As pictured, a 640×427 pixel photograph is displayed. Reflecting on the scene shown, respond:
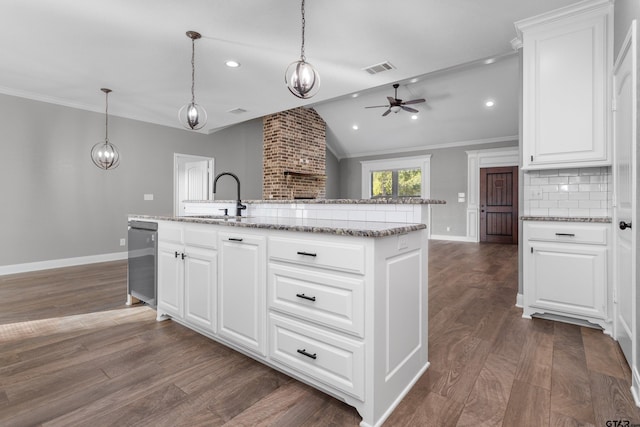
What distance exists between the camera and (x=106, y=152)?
4.82 m

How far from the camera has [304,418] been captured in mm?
1440

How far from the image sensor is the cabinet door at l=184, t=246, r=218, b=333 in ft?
6.91

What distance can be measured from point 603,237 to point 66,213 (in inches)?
259

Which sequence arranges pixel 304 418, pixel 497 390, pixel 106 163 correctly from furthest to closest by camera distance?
pixel 106 163, pixel 497 390, pixel 304 418

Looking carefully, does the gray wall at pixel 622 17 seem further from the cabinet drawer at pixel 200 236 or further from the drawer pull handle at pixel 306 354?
the cabinet drawer at pixel 200 236

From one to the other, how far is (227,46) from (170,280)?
96.0 inches

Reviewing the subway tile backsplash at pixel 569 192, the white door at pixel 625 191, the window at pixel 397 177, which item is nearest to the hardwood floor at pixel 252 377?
the white door at pixel 625 191

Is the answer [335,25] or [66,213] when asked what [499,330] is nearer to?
[335,25]

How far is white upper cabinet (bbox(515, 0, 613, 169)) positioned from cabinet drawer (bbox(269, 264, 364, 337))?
2299 mm

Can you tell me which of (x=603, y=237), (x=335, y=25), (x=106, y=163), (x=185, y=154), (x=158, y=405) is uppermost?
(x=335, y=25)

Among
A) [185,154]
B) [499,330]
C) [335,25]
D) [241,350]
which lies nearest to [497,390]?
[499,330]

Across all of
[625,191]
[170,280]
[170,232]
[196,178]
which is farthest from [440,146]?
[170,280]

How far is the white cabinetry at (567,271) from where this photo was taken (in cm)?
238

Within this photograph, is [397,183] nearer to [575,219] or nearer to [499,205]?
[499,205]
